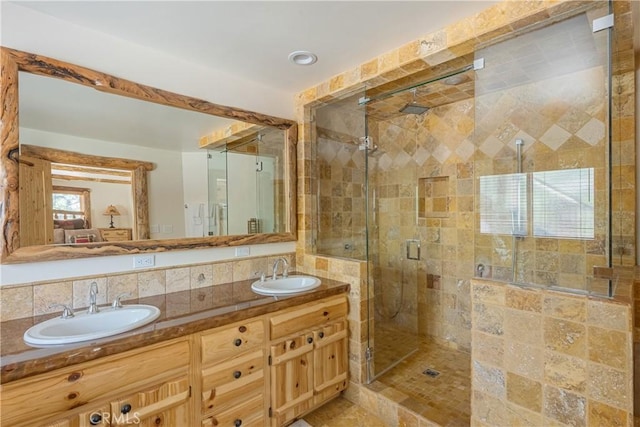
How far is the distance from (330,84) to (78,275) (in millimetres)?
2147

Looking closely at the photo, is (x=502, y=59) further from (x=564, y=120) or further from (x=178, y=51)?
(x=178, y=51)

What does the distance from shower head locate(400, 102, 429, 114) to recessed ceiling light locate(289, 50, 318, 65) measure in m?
1.26

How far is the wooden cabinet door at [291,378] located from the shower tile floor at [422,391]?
232 mm

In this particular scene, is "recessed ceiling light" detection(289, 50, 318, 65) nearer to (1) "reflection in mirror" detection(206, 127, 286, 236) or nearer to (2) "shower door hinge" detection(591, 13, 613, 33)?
(1) "reflection in mirror" detection(206, 127, 286, 236)

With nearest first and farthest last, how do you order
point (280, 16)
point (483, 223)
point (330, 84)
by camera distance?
point (280, 16), point (483, 223), point (330, 84)

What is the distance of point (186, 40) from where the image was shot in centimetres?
183

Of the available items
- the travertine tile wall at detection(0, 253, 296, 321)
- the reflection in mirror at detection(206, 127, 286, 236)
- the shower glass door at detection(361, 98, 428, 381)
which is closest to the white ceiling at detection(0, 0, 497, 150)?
the reflection in mirror at detection(206, 127, 286, 236)

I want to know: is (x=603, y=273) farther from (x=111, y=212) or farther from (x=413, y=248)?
(x=111, y=212)

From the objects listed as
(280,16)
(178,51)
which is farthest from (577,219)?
(178,51)

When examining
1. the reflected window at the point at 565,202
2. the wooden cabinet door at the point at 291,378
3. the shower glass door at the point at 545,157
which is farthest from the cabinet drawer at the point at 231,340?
the reflected window at the point at 565,202

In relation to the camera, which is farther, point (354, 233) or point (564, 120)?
point (354, 233)

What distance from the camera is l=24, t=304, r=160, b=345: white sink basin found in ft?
3.99

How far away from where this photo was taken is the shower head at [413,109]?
2.97 m

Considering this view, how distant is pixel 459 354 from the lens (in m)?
2.86
